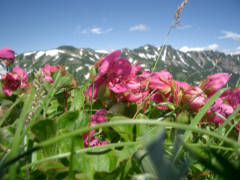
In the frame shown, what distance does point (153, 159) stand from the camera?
0.53 feet

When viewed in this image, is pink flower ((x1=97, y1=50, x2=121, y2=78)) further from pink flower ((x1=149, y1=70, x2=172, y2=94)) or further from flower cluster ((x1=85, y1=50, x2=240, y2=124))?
pink flower ((x1=149, y1=70, x2=172, y2=94))

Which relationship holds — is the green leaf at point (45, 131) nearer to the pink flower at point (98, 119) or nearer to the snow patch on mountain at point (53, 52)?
the pink flower at point (98, 119)

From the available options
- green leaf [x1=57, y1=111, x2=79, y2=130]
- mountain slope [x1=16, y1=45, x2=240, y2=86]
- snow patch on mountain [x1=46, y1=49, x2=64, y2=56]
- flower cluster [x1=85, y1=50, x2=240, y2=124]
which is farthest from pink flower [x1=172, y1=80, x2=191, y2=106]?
snow patch on mountain [x1=46, y1=49, x2=64, y2=56]

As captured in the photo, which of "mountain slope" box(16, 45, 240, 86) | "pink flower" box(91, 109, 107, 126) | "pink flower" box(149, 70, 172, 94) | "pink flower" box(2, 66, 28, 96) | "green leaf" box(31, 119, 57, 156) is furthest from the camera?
"mountain slope" box(16, 45, 240, 86)

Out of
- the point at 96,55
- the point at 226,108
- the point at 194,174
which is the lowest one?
the point at 194,174

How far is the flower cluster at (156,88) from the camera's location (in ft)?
2.02

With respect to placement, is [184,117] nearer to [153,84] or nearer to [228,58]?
[153,84]

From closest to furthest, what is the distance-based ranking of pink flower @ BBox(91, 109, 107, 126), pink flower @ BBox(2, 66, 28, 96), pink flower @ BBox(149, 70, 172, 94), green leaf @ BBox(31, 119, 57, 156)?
1. green leaf @ BBox(31, 119, 57, 156)
2. pink flower @ BBox(91, 109, 107, 126)
3. pink flower @ BBox(149, 70, 172, 94)
4. pink flower @ BBox(2, 66, 28, 96)

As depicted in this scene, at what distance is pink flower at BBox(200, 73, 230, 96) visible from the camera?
2.12ft

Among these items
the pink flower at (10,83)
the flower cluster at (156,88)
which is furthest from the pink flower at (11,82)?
the flower cluster at (156,88)

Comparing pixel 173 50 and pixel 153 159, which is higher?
pixel 173 50

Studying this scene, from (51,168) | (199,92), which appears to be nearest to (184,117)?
(199,92)

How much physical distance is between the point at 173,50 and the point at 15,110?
95910 millimetres

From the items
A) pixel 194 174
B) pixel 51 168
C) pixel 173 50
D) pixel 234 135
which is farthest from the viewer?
pixel 173 50
